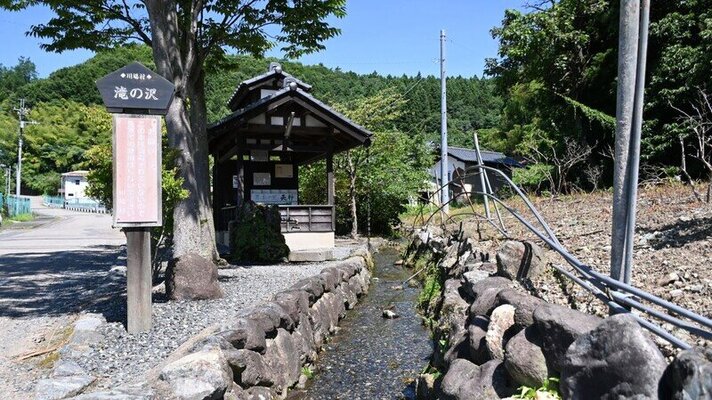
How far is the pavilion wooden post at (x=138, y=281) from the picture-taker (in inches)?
219

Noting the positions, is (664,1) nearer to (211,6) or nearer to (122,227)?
(211,6)

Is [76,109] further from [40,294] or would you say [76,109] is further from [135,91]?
[135,91]

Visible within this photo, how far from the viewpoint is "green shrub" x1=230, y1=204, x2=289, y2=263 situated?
12.1 m

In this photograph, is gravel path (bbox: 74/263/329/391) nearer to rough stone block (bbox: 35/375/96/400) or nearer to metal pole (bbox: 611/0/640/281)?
rough stone block (bbox: 35/375/96/400)

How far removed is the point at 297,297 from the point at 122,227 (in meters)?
2.14

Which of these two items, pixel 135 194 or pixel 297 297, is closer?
pixel 135 194

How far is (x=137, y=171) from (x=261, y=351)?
243 cm

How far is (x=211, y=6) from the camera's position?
10.1 m

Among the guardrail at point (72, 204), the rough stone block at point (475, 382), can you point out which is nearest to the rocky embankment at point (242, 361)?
the rough stone block at point (475, 382)

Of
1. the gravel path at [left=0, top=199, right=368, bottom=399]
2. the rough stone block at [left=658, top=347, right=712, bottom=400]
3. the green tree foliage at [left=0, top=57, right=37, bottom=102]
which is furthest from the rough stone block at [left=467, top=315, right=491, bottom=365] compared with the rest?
the green tree foliage at [left=0, top=57, right=37, bottom=102]

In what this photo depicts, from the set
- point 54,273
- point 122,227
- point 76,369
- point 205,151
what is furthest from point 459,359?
point 54,273

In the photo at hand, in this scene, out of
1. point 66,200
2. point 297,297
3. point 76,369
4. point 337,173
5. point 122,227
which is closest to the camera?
point 76,369

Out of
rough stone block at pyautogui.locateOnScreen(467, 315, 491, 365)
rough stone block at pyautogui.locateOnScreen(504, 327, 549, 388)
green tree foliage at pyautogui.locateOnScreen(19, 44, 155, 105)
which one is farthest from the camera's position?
green tree foliage at pyautogui.locateOnScreen(19, 44, 155, 105)

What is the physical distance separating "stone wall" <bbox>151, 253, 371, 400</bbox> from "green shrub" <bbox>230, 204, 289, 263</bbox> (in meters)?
3.97
